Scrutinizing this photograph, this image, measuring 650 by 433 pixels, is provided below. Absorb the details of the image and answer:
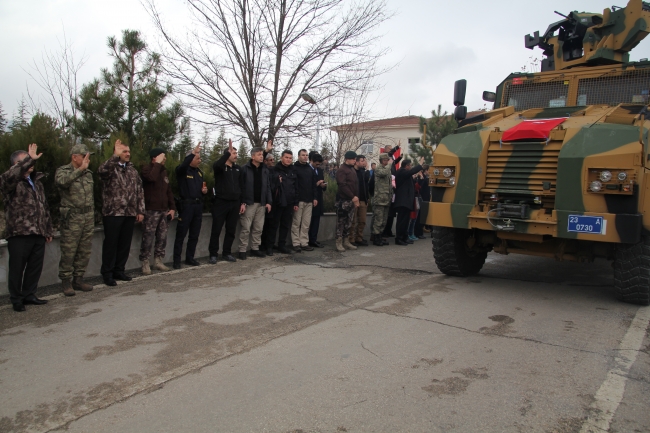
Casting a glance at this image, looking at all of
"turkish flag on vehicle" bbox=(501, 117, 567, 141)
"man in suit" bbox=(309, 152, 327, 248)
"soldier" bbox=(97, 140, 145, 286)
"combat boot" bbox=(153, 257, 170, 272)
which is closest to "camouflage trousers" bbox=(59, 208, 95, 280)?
"soldier" bbox=(97, 140, 145, 286)

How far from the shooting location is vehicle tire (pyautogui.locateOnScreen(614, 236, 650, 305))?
5.40 metres

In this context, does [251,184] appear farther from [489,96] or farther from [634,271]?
[634,271]

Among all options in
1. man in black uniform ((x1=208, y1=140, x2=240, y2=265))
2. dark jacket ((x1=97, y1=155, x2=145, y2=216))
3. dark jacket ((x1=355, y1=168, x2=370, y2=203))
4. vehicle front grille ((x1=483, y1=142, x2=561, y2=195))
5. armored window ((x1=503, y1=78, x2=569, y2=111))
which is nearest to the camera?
vehicle front grille ((x1=483, y1=142, x2=561, y2=195))

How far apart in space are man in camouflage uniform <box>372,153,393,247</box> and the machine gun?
135 inches

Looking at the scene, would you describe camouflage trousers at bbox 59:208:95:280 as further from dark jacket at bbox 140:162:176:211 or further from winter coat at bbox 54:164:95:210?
dark jacket at bbox 140:162:176:211

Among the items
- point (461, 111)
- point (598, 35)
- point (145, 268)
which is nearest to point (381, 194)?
point (461, 111)

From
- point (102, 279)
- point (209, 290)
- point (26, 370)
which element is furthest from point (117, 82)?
point (26, 370)

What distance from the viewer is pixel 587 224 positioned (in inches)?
208

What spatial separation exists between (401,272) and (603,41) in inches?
177

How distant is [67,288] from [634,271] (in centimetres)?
611

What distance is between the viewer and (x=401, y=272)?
7430 millimetres

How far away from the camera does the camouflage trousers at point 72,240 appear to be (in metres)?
5.84

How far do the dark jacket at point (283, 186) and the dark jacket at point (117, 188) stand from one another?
9.24 feet

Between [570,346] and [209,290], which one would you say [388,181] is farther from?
[570,346]
